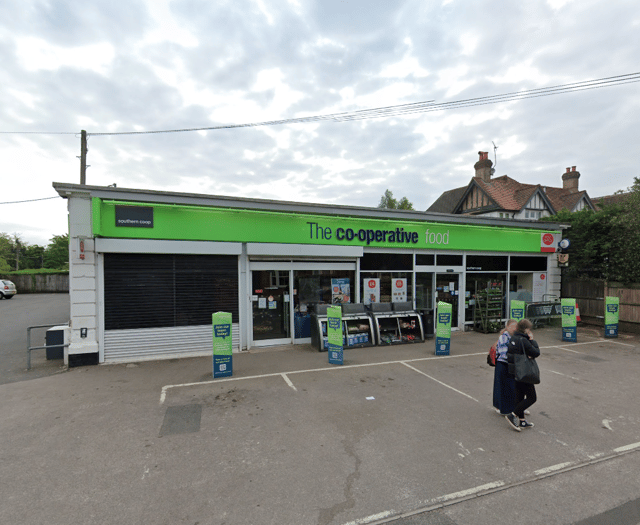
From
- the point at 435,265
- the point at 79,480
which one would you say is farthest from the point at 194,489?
the point at 435,265

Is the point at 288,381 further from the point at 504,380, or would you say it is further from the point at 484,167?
the point at 484,167

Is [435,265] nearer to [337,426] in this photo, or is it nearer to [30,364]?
[337,426]

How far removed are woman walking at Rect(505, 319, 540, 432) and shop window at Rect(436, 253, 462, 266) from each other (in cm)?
710

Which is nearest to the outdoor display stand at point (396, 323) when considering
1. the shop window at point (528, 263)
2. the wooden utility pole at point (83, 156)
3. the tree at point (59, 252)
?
the shop window at point (528, 263)

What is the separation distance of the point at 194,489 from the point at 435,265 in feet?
33.1

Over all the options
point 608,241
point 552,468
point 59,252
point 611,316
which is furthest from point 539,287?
point 59,252

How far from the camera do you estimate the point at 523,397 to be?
484 cm

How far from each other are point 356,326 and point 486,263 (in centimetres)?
612

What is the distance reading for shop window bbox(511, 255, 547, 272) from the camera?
43.0 ft

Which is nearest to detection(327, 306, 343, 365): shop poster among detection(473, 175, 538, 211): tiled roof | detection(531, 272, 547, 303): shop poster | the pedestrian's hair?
the pedestrian's hair

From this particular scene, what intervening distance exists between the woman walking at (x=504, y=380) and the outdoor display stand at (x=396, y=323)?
15.9 feet

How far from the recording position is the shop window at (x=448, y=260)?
11.9m

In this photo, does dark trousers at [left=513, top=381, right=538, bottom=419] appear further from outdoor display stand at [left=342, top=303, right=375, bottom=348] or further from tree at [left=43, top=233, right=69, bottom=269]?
tree at [left=43, top=233, right=69, bottom=269]

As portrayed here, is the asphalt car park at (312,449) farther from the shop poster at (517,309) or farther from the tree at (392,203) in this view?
the tree at (392,203)
